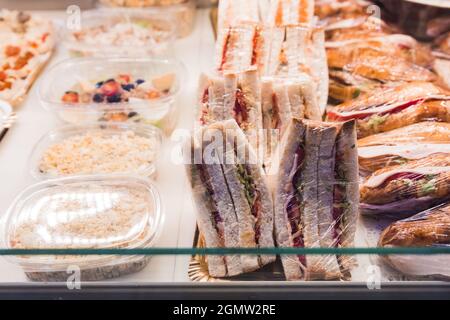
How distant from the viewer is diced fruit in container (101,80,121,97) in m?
2.13

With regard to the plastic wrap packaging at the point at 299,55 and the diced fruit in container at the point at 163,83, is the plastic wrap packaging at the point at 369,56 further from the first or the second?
the diced fruit in container at the point at 163,83

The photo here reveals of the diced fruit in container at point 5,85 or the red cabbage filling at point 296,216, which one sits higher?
the diced fruit in container at point 5,85

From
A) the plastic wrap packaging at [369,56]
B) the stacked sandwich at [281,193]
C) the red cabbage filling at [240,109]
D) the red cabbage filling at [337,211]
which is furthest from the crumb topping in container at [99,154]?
the plastic wrap packaging at [369,56]

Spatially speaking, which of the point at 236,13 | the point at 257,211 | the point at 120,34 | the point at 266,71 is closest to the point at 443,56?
the point at 266,71

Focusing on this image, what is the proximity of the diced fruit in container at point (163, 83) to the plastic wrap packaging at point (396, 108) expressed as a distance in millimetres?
688

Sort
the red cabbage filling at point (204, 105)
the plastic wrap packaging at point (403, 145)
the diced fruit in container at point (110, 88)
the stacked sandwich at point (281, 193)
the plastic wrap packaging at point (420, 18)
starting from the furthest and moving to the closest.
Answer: the plastic wrap packaging at point (420, 18) → the diced fruit in container at point (110, 88) → the red cabbage filling at point (204, 105) → the plastic wrap packaging at point (403, 145) → the stacked sandwich at point (281, 193)

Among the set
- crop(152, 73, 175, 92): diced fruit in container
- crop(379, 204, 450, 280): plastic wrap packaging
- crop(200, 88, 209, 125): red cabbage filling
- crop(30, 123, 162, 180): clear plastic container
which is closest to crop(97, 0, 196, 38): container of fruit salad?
crop(152, 73, 175, 92): diced fruit in container

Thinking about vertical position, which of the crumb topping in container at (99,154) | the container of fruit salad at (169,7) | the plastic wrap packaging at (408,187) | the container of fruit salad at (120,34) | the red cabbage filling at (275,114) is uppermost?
the container of fruit salad at (169,7)

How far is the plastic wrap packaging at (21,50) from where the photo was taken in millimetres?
2230

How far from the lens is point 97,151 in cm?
187

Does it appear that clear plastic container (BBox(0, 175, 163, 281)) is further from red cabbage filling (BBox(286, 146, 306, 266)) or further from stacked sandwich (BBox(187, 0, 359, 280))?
red cabbage filling (BBox(286, 146, 306, 266))

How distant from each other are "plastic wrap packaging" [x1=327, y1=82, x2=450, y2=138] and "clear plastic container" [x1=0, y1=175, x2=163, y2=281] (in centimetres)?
76
